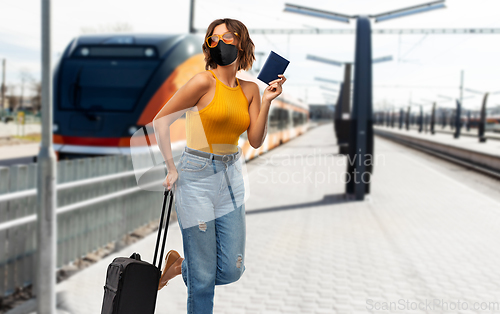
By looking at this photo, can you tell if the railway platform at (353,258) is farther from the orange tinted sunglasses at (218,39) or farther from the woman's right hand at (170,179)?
the orange tinted sunglasses at (218,39)

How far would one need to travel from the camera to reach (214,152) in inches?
62.3

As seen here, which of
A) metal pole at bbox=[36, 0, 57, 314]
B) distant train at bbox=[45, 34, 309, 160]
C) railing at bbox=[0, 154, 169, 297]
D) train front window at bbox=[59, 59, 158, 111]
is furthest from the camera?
train front window at bbox=[59, 59, 158, 111]

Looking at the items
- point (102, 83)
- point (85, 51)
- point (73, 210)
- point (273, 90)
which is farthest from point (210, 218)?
point (85, 51)

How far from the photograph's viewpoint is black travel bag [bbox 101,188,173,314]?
149 centimetres

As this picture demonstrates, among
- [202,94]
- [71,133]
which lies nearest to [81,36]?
[71,133]

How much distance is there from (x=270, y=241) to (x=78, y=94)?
152 inches

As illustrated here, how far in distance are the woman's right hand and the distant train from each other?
16.0 ft

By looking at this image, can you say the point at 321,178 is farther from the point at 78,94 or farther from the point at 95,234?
the point at 95,234

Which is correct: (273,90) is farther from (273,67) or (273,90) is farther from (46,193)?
(46,193)

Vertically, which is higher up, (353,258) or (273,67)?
(273,67)

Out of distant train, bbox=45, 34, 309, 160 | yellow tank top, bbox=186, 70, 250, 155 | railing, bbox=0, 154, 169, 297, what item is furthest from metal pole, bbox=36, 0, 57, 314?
yellow tank top, bbox=186, 70, 250, 155

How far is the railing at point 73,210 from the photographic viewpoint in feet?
15.6

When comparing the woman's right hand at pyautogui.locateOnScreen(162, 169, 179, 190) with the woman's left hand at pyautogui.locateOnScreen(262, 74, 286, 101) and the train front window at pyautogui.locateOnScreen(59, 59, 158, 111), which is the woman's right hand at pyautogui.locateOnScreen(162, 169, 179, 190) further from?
the train front window at pyautogui.locateOnScreen(59, 59, 158, 111)

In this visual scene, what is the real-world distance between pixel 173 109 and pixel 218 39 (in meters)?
0.23
